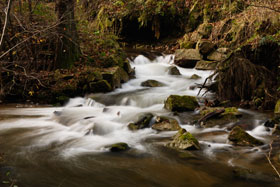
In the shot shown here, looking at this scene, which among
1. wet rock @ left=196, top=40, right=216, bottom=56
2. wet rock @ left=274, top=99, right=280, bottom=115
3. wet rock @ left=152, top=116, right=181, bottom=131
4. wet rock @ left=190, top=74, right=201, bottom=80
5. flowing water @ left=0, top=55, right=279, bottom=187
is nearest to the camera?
flowing water @ left=0, top=55, right=279, bottom=187

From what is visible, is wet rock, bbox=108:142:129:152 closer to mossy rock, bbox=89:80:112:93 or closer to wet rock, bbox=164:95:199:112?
wet rock, bbox=164:95:199:112

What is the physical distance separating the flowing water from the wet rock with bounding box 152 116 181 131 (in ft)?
0.90

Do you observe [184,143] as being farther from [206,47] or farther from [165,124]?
[206,47]

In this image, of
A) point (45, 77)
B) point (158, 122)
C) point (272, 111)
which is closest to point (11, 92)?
point (45, 77)

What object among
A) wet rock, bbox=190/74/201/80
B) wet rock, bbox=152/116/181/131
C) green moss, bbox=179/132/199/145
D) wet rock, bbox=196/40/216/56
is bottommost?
wet rock, bbox=152/116/181/131

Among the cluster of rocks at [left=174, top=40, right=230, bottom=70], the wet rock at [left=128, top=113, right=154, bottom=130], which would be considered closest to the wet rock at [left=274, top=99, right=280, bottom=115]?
the wet rock at [left=128, top=113, right=154, bottom=130]

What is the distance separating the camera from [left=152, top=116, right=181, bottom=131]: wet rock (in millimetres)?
6306

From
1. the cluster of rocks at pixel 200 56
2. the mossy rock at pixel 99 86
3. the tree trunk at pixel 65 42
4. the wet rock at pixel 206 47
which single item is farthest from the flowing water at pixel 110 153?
the wet rock at pixel 206 47

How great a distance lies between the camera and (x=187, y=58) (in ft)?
41.7

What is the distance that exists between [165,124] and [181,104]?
131 centimetres

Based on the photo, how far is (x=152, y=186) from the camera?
3.75 metres

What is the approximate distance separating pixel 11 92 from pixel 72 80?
2025 millimetres

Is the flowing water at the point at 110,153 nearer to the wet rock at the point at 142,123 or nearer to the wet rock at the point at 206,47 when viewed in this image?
the wet rock at the point at 142,123

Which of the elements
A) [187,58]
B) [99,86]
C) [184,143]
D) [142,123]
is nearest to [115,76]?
[99,86]
